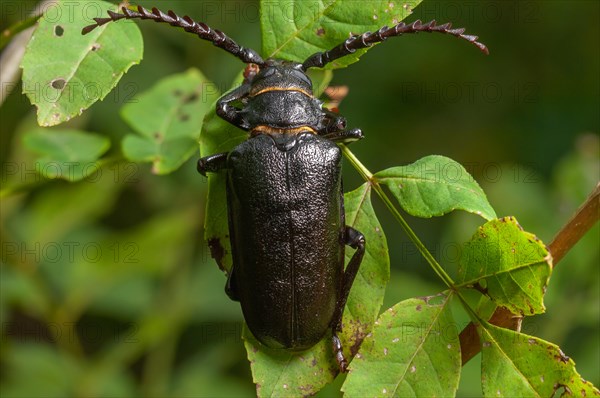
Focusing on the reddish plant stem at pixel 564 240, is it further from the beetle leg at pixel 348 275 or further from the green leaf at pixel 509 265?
the beetle leg at pixel 348 275

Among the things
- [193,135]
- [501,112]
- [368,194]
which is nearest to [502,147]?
[501,112]

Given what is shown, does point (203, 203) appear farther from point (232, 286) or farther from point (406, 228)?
point (406, 228)

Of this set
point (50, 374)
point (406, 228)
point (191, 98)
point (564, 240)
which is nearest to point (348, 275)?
point (406, 228)

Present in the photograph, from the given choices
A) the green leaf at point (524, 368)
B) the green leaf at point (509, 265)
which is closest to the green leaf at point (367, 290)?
the green leaf at point (509, 265)

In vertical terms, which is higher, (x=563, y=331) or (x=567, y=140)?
(x=567, y=140)

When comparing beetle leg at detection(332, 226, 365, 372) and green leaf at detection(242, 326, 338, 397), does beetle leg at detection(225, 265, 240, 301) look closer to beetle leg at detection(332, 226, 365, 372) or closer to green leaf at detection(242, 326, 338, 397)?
green leaf at detection(242, 326, 338, 397)

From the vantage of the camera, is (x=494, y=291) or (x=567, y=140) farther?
(x=567, y=140)

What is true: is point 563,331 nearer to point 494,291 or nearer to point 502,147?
point 494,291
